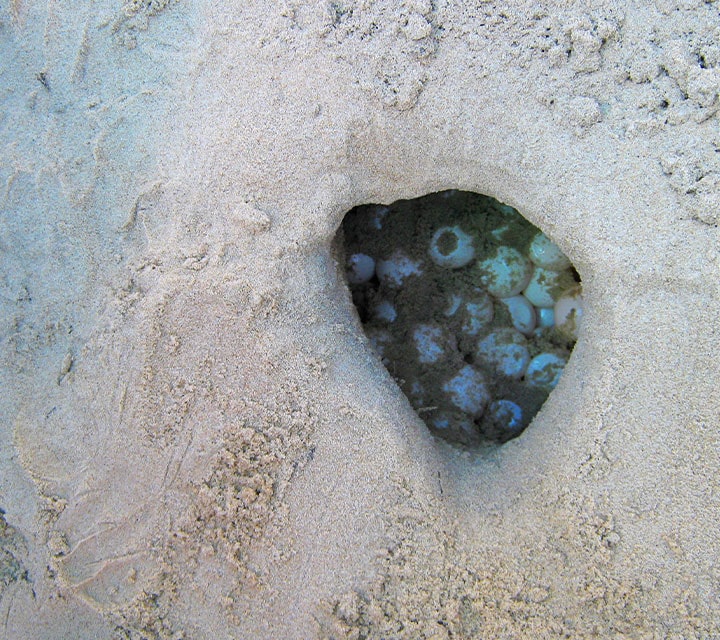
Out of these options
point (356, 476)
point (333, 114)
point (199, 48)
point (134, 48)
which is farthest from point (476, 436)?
point (134, 48)

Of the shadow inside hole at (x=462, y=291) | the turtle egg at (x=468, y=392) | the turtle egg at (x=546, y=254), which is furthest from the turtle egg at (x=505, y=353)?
the turtle egg at (x=546, y=254)

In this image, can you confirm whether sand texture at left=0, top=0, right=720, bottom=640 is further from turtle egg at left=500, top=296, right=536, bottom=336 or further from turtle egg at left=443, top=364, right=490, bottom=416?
turtle egg at left=500, top=296, right=536, bottom=336

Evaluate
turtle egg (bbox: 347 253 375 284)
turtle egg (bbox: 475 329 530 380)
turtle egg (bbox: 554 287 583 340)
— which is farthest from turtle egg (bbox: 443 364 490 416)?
turtle egg (bbox: 347 253 375 284)

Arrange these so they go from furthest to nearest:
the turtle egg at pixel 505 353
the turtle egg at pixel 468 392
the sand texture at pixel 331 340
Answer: the turtle egg at pixel 505 353 → the turtle egg at pixel 468 392 → the sand texture at pixel 331 340

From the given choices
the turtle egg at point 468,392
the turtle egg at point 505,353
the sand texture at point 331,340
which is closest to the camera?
the sand texture at point 331,340

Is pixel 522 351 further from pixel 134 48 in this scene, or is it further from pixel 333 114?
pixel 134 48

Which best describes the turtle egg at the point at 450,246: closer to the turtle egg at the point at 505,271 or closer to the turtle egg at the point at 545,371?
the turtle egg at the point at 505,271
